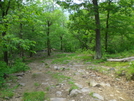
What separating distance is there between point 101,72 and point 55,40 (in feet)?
45.8

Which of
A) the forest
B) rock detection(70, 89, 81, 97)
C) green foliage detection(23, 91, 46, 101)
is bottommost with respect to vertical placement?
green foliage detection(23, 91, 46, 101)

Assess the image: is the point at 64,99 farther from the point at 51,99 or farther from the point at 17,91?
the point at 17,91

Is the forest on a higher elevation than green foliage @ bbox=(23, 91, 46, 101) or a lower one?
higher

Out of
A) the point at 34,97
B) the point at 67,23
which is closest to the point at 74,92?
the point at 34,97

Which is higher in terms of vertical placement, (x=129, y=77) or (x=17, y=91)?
(x=129, y=77)

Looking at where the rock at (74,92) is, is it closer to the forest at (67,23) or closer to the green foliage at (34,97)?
the green foliage at (34,97)

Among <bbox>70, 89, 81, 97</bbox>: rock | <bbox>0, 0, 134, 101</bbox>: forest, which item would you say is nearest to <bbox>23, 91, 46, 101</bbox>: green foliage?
<bbox>70, 89, 81, 97</bbox>: rock

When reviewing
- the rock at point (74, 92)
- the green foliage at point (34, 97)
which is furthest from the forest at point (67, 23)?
the rock at point (74, 92)

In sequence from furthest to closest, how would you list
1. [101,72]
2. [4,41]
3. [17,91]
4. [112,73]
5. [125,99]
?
[101,72]
[112,73]
[17,91]
[4,41]
[125,99]

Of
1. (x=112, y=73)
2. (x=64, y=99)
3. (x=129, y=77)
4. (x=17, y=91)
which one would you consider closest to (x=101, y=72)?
(x=112, y=73)

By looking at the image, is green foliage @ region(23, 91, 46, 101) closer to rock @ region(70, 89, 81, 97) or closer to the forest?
rock @ region(70, 89, 81, 97)

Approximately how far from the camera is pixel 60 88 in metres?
5.11

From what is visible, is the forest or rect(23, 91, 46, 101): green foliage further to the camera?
the forest

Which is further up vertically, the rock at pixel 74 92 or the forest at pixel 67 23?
the forest at pixel 67 23
